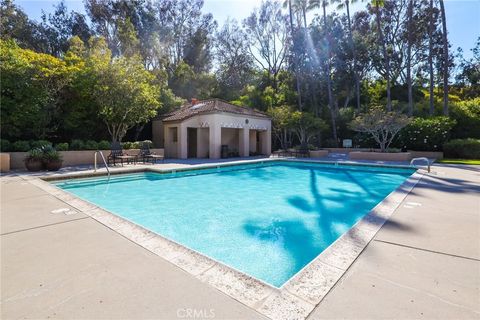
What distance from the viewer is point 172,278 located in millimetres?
2775

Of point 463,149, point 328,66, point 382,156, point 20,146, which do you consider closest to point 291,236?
point 20,146

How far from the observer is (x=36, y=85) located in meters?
13.9

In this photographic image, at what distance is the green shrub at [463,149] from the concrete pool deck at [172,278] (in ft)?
55.0

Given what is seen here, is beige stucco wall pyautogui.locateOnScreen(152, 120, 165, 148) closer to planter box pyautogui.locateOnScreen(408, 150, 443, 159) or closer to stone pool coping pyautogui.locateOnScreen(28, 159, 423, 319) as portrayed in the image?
stone pool coping pyautogui.locateOnScreen(28, 159, 423, 319)

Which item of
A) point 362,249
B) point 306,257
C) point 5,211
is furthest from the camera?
point 5,211

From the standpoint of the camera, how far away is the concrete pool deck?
89.0 inches

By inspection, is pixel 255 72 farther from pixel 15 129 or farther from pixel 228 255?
pixel 228 255

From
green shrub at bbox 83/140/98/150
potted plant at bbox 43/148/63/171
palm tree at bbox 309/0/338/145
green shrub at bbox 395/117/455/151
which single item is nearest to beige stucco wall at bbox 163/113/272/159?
green shrub at bbox 83/140/98/150

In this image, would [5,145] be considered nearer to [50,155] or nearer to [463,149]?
[50,155]

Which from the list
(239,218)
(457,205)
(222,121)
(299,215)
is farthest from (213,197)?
(222,121)

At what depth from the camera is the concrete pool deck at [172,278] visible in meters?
2.26

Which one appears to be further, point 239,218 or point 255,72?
point 255,72

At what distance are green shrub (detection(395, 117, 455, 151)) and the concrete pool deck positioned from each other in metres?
16.9

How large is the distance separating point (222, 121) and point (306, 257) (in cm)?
1519
